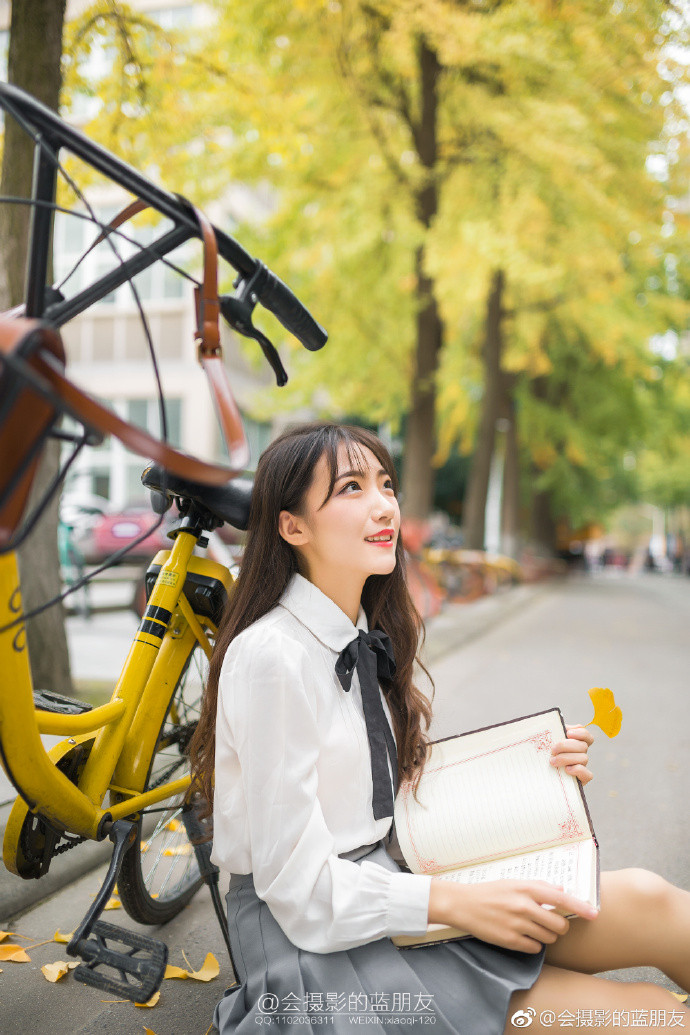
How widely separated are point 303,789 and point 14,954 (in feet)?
4.75

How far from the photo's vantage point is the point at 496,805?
1.83 metres

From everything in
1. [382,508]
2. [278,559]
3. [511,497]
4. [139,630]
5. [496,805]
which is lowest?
[496,805]

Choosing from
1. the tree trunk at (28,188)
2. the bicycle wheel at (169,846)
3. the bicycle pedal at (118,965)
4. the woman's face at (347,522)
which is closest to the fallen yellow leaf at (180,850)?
the bicycle wheel at (169,846)

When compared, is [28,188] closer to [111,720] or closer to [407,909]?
[111,720]

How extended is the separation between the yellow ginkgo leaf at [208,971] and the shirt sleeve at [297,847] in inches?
39.9

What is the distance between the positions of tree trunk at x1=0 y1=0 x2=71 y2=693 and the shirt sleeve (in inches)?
122

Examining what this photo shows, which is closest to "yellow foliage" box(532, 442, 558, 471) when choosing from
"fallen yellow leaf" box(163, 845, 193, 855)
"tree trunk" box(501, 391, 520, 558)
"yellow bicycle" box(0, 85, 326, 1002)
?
"tree trunk" box(501, 391, 520, 558)

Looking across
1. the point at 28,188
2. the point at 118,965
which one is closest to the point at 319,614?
the point at 118,965

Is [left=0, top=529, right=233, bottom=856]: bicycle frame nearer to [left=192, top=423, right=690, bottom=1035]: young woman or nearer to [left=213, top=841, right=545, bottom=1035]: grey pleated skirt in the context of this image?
[left=192, top=423, right=690, bottom=1035]: young woman

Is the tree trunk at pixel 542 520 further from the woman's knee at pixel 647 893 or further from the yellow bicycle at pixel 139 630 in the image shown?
the woman's knee at pixel 647 893

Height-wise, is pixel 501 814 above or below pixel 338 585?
below

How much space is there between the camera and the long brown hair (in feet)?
6.23

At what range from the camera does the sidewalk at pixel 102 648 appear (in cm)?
281

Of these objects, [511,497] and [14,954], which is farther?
[511,497]
